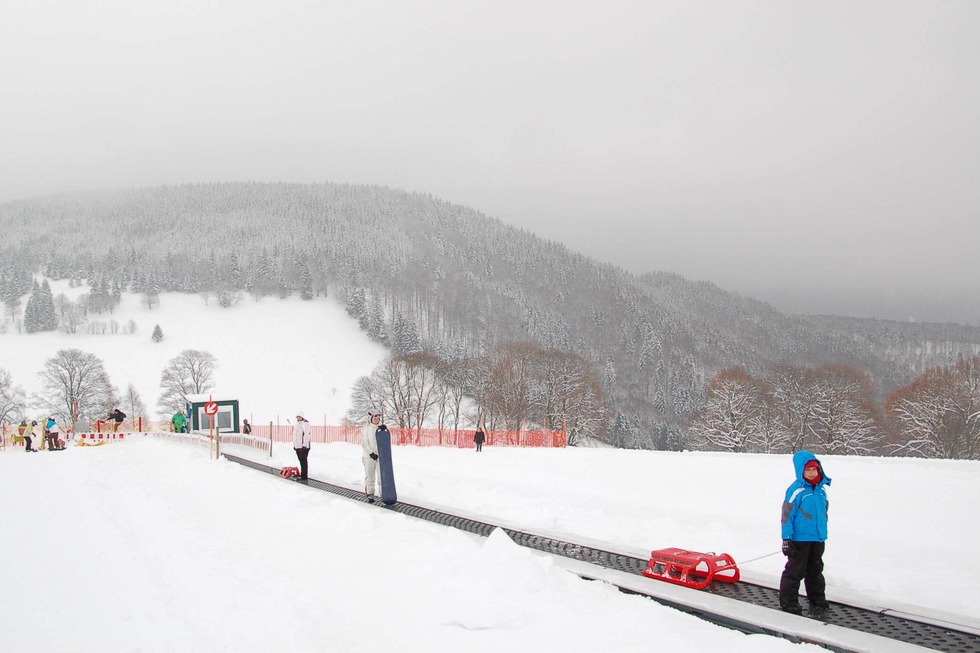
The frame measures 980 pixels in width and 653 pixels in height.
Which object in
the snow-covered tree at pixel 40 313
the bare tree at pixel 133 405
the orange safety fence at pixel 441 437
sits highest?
the snow-covered tree at pixel 40 313

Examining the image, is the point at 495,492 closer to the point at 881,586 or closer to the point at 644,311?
the point at 881,586

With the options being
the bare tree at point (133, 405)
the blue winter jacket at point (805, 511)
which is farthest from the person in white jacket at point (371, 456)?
the bare tree at point (133, 405)

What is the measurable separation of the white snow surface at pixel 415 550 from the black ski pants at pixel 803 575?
2.28 ft

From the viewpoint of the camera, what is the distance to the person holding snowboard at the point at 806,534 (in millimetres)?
6660

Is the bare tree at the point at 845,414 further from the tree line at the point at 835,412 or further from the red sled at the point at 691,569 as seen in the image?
the red sled at the point at 691,569

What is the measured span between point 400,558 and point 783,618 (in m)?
4.56

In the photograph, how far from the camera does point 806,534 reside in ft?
22.1

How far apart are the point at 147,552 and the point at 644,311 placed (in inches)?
6683

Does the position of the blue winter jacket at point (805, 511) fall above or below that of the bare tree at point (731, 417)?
above

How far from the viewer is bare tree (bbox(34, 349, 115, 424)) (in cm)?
7775

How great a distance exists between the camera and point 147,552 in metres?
8.50

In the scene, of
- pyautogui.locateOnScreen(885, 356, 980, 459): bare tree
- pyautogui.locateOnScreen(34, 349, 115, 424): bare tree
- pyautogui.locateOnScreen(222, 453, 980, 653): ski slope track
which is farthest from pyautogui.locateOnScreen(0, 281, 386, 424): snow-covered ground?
pyautogui.locateOnScreen(222, 453, 980, 653): ski slope track

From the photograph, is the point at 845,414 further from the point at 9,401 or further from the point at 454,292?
the point at 454,292

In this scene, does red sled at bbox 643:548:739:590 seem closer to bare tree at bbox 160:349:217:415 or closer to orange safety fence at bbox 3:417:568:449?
orange safety fence at bbox 3:417:568:449
